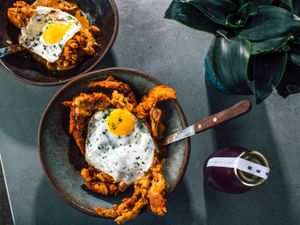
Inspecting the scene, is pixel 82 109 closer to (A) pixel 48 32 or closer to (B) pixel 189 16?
(A) pixel 48 32

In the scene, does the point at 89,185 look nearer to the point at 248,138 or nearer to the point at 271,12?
the point at 248,138

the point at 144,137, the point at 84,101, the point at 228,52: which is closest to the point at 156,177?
the point at 144,137

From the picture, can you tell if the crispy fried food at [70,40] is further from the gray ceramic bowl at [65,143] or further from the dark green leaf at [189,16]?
the dark green leaf at [189,16]

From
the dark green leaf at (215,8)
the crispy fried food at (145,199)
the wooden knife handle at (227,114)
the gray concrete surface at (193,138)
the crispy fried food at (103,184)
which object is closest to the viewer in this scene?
the wooden knife handle at (227,114)

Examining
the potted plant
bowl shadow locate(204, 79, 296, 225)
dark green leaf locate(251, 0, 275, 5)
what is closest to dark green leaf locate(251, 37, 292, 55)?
the potted plant

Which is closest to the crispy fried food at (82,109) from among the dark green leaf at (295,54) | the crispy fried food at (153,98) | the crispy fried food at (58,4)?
the crispy fried food at (153,98)
